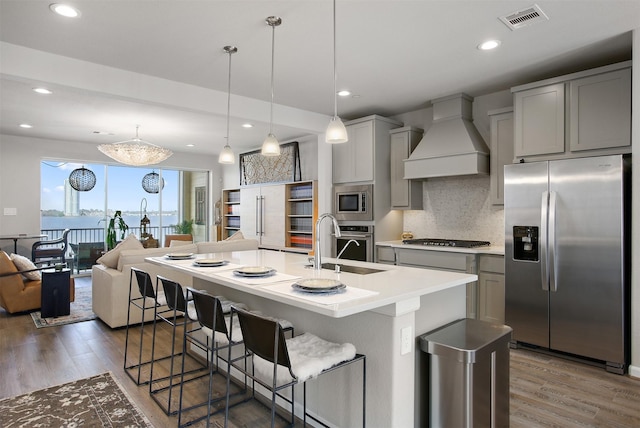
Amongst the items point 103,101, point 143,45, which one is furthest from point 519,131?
point 103,101

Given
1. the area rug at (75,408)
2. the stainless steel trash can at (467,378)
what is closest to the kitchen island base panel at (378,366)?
the stainless steel trash can at (467,378)

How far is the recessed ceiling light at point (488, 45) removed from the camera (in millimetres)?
3096

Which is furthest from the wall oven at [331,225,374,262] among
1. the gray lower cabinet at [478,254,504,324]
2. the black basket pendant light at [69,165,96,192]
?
the black basket pendant light at [69,165,96,192]

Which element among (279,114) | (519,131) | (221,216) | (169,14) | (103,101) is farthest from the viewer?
(221,216)

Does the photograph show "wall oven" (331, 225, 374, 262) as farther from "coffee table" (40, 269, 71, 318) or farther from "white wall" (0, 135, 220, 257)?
"white wall" (0, 135, 220, 257)

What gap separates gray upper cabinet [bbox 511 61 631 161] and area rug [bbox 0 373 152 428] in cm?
394

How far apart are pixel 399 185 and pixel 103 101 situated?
377 centimetres

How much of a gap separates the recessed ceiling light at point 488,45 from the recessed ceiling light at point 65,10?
3041 mm

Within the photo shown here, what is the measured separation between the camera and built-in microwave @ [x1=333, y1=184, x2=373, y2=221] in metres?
4.93

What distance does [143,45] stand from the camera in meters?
3.12

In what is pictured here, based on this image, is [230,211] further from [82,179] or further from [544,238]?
[544,238]

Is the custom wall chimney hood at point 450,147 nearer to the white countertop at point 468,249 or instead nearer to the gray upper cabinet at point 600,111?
the white countertop at point 468,249

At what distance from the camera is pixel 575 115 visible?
3.40m

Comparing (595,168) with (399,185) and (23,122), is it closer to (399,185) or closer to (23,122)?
(399,185)
